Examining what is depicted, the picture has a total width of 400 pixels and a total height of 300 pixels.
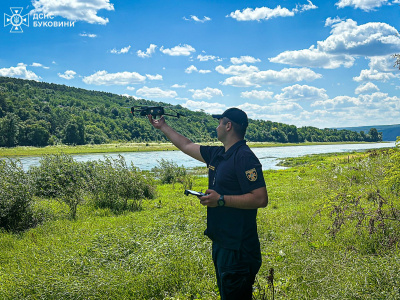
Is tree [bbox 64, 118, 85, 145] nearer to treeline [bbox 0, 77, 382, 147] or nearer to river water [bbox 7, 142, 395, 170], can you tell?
treeline [bbox 0, 77, 382, 147]

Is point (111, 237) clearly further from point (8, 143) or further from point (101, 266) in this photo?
point (8, 143)

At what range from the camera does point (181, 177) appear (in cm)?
2631

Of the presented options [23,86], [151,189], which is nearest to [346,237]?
[151,189]

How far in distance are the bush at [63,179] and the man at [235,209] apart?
10.5 metres

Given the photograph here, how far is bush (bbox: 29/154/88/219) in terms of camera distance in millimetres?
12805

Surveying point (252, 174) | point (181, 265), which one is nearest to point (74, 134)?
point (181, 265)

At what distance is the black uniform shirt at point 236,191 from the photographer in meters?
2.98

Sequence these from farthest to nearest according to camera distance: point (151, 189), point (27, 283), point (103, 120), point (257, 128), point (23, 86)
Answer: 1. point (23, 86)
2. point (257, 128)
3. point (103, 120)
4. point (151, 189)
5. point (27, 283)

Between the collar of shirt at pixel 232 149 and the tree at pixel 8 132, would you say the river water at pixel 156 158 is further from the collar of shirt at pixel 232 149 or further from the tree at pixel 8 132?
the tree at pixel 8 132

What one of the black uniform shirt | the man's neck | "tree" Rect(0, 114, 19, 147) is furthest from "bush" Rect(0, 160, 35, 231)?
"tree" Rect(0, 114, 19, 147)

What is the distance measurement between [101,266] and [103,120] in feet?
452

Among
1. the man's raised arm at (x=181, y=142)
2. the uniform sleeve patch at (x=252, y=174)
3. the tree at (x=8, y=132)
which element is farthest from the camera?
the tree at (x=8, y=132)

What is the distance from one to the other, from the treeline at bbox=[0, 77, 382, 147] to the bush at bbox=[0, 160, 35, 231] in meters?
55.1

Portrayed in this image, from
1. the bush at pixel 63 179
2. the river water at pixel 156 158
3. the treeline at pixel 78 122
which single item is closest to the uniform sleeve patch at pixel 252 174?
the bush at pixel 63 179
